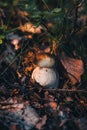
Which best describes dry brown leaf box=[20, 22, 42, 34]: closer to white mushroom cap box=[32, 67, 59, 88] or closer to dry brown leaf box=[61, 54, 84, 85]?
dry brown leaf box=[61, 54, 84, 85]

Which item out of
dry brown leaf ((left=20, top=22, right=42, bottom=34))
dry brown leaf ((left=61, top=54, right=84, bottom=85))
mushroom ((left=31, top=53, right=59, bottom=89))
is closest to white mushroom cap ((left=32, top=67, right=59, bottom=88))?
mushroom ((left=31, top=53, right=59, bottom=89))

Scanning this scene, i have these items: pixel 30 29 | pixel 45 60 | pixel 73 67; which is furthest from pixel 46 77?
pixel 30 29

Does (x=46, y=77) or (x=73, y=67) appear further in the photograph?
(x=73, y=67)

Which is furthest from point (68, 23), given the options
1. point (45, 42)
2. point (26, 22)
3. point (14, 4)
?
point (14, 4)

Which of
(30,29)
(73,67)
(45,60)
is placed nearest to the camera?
(45,60)

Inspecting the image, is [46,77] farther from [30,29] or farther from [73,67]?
[30,29]

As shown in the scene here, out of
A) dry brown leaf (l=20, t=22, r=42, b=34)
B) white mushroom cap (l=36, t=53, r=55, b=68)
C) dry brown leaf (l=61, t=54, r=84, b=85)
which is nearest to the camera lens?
white mushroom cap (l=36, t=53, r=55, b=68)
